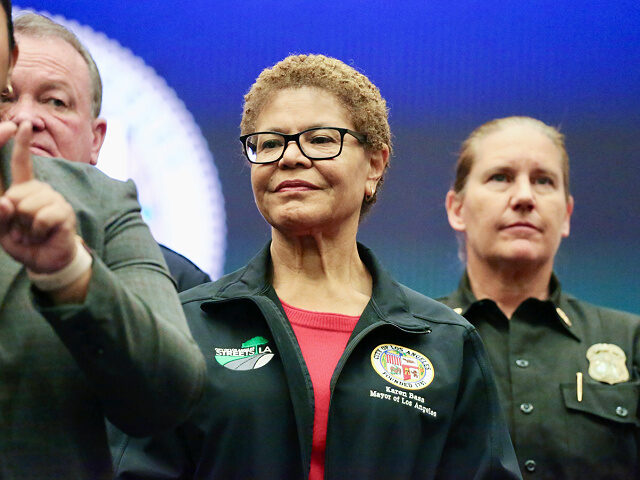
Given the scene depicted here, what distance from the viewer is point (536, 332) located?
106 inches

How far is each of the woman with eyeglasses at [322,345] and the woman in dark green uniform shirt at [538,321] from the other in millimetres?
480

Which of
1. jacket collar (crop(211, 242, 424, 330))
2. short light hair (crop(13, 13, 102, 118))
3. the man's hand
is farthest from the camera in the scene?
short light hair (crop(13, 13, 102, 118))

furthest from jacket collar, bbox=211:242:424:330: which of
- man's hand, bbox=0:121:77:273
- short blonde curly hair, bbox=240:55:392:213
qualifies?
man's hand, bbox=0:121:77:273

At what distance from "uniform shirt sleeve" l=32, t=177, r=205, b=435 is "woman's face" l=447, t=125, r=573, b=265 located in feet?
5.58

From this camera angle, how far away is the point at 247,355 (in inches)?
75.4

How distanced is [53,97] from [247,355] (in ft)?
2.79

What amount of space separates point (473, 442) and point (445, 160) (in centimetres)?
177

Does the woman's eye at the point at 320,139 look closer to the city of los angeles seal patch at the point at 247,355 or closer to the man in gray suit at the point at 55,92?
the city of los angeles seal patch at the point at 247,355

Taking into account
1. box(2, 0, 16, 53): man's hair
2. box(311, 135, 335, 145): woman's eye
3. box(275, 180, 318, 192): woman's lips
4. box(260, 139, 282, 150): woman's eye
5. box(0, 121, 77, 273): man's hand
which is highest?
box(311, 135, 335, 145): woman's eye

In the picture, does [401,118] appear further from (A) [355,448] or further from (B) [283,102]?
(A) [355,448]

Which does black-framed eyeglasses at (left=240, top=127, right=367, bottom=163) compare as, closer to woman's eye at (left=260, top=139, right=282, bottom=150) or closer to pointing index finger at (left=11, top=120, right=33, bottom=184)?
woman's eye at (left=260, top=139, right=282, bottom=150)

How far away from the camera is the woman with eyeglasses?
1.83 meters

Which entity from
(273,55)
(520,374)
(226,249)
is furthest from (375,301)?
(273,55)

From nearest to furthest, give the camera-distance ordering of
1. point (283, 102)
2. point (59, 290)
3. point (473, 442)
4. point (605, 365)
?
point (59, 290)
point (473, 442)
point (283, 102)
point (605, 365)
